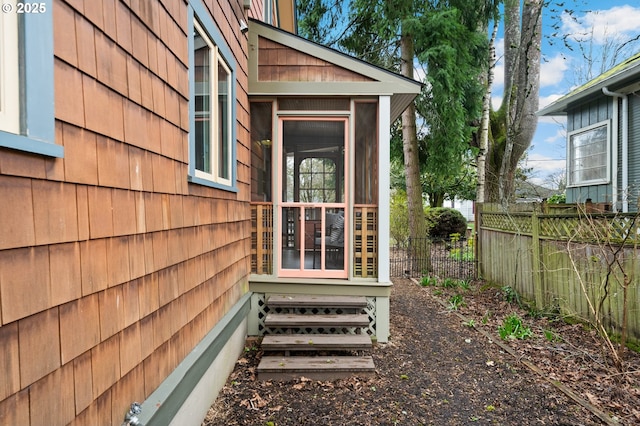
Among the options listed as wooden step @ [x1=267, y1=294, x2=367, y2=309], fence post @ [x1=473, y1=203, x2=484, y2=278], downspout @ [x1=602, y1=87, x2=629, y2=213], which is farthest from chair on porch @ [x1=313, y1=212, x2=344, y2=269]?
downspout @ [x1=602, y1=87, x2=629, y2=213]

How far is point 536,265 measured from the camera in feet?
17.9

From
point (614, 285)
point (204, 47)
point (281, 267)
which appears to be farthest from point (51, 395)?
point (614, 285)

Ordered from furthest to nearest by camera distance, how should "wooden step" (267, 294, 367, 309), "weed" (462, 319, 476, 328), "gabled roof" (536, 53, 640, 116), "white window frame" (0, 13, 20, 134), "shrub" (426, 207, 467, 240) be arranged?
1. "shrub" (426, 207, 467, 240)
2. "gabled roof" (536, 53, 640, 116)
3. "weed" (462, 319, 476, 328)
4. "wooden step" (267, 294, 367, 309)
5. "white window frame" (0, 13, 20, 134)

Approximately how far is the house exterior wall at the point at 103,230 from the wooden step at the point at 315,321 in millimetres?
1377

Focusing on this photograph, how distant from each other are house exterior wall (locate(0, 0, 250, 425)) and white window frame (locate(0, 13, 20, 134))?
11 centimetres

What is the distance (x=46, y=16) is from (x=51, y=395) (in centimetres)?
131

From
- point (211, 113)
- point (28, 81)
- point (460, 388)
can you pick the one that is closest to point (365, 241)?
point (460, 388)

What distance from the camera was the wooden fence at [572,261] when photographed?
3.95 metres

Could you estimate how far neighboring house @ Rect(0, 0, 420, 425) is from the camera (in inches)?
48.2

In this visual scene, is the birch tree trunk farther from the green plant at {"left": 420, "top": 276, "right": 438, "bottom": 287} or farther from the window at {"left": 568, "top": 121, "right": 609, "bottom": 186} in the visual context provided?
the window at {"left": 568, "top": 121, "right": 609, "bottom": 186}

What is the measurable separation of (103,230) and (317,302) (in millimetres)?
2987

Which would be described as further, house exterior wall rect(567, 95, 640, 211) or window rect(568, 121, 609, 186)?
window rect(568, 121, 609, 186)

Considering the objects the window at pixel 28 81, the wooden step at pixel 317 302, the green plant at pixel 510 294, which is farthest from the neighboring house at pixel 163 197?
the green plant at pixel 510 294

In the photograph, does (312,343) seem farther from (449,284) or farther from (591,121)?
(591,121)
